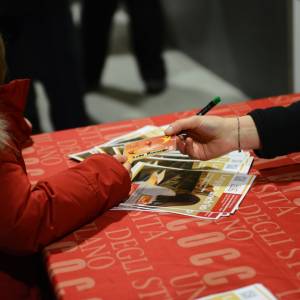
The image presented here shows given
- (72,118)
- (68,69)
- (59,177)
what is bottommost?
(72,118)

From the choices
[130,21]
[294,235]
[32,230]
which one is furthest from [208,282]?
[130,21]

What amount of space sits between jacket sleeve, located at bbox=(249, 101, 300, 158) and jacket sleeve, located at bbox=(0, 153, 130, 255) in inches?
12.3

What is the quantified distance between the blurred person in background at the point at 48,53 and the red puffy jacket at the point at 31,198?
1.36 meters

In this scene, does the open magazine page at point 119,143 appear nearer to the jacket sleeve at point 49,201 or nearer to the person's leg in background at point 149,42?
the jacket sleeve at point 49,201

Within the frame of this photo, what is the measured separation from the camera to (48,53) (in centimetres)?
251

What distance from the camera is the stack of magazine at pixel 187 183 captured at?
113cm

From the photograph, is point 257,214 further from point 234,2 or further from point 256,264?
point 234,2

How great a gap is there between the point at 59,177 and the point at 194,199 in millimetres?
265

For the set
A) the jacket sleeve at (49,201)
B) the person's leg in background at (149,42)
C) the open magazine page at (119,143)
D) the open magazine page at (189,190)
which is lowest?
the person's leg in background at (149,42)

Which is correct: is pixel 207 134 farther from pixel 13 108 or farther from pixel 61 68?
pixel 61 68

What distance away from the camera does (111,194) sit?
1106 mm

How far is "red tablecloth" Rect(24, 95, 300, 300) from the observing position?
91 cm

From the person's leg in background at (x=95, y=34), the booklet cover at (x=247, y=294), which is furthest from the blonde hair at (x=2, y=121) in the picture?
the person's leg in background at (x=95, y=34)

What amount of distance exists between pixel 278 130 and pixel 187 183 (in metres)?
0.22
